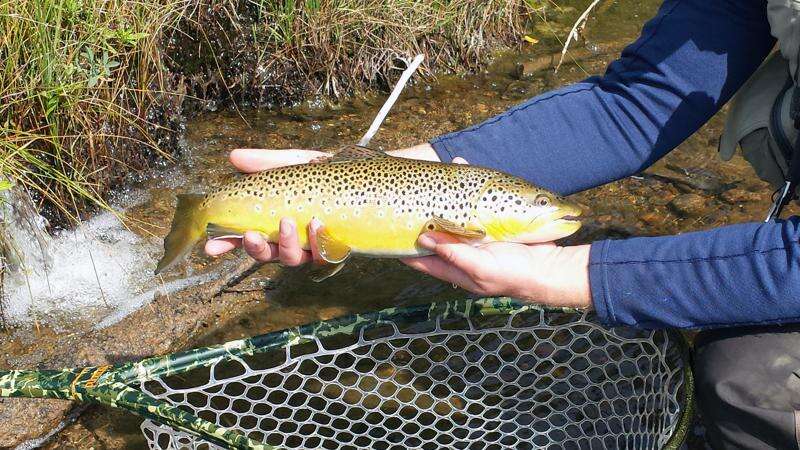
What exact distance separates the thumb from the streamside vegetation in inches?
63.3

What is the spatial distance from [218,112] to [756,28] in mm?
3151

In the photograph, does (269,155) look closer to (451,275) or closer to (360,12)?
(451,275)

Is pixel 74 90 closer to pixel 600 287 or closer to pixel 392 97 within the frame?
pixel 392 97

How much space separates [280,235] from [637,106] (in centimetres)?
126

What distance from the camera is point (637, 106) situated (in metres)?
2.87

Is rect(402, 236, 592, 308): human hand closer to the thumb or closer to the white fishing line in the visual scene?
the thumb

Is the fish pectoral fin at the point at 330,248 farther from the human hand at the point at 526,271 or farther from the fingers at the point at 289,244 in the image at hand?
the human hand at the point at 526,271

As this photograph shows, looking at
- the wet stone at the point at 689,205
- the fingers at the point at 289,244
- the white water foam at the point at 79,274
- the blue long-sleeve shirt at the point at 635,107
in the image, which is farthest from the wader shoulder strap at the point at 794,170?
the white water foam at the point at 79,274

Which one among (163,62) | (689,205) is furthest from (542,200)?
(163,62)

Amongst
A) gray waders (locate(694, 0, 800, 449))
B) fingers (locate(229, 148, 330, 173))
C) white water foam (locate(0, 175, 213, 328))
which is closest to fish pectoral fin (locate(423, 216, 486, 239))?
fingers (locate(229, 148, 330, 173))

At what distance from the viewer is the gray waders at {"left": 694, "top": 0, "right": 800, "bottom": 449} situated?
2.35m

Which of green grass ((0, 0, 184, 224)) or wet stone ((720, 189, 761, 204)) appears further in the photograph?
wet stone ((720, 189, 761, 204))

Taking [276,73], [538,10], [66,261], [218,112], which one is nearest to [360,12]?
[276,73]

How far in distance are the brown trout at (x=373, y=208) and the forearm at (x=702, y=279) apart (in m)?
0.27
